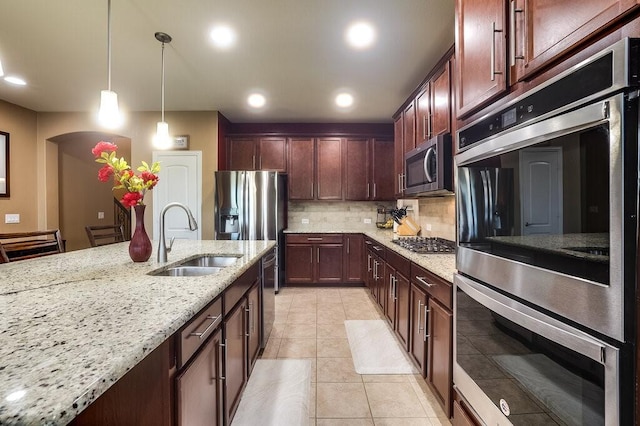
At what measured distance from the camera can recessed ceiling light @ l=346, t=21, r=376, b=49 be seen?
2.20m

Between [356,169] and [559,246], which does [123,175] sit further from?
[356,169]

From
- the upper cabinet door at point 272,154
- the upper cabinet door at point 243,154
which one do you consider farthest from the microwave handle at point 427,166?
the upper cabinet door at point 243,154

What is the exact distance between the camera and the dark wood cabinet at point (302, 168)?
14.8ft

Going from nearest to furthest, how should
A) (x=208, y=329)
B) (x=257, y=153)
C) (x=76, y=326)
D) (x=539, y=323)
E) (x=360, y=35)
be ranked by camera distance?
(x=76, y=326)
(x=539, y=323)
(x=208, y=329)
(x=360, y=35)
(x=257, y=153)

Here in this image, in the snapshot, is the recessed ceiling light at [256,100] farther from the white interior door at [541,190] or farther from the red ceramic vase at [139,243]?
the white interior door at [541,190]

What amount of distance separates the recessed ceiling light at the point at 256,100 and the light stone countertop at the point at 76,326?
2.62 m

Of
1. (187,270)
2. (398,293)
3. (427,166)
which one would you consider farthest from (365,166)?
(187,270)

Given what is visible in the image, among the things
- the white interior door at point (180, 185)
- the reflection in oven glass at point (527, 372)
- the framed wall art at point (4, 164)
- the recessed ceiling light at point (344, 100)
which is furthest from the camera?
the white interior door at point (180, 185)

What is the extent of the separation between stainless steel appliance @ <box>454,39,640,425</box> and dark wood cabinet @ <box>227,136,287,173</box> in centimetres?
355

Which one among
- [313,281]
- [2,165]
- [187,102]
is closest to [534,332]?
[313,281]

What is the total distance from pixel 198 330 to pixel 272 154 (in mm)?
3684

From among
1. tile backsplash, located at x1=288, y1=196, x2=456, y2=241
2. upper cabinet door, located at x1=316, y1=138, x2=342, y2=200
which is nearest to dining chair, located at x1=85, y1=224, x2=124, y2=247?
tile backsplash, located at x1=288, y1=196, x2=456, y2=241

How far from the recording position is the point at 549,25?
0.87 metres

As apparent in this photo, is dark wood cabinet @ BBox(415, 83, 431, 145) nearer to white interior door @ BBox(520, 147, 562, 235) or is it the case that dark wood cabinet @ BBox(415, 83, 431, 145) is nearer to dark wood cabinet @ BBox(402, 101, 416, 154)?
dark wood cabinet @ BBox(402, 101, 416, 154)
